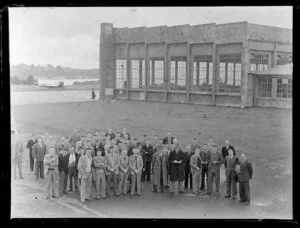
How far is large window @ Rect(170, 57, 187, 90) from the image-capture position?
2056 cm

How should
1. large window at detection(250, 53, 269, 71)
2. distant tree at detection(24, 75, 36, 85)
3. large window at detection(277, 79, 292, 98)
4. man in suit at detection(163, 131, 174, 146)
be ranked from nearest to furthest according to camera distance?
man in suit at detection(163, 131, 174, 146) < distant tree at detection(24, 75, 36, 85) < large window at detection(277, 79, 292, 98) < large window at detection(250, 53, 269, 71)

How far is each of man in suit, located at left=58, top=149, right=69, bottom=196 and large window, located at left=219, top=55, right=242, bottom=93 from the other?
9.10m

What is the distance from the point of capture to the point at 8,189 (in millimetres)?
15094

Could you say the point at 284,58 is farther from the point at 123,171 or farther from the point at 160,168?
the point at 123,171

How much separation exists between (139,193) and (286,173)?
18.8 feet

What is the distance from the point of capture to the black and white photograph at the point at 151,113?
47.8ft

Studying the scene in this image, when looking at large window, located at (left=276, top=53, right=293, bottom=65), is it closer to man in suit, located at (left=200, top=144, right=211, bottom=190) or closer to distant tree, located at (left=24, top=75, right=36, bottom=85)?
man in suit, located at (left=200, top=144, right=211, bottom=190)

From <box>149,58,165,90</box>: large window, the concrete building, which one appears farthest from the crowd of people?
<box>149,58,165,90</box>: large window

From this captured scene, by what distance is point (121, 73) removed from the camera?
20.7 m

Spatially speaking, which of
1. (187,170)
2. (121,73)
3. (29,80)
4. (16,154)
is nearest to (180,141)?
(187,170)

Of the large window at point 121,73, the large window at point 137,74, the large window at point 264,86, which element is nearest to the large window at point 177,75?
the large window at point 137,74

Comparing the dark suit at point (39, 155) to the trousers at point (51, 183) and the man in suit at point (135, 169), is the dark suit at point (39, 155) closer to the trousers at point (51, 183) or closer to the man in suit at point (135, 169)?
the trousers at point (51, 183)

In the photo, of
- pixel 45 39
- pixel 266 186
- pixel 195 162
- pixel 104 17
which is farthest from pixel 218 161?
pixel 45 39
